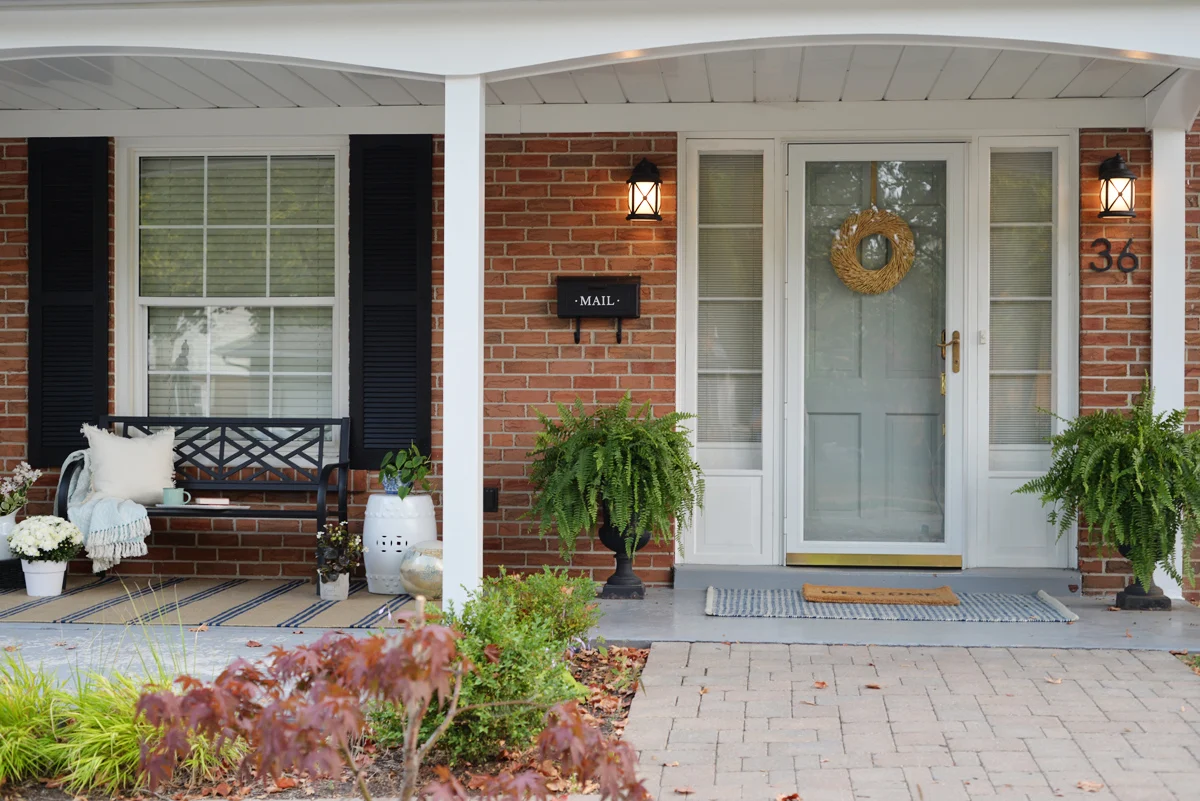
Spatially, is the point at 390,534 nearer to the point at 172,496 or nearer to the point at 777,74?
the point at 172,496

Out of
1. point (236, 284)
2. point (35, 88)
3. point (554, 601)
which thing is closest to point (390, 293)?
point (236, 284)

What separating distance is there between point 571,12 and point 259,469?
3.13 m

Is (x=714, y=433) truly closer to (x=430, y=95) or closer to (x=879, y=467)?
(x=879, y=467)

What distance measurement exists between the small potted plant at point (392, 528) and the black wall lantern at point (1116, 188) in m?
3.66

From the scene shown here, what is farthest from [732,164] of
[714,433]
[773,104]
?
[714,433]

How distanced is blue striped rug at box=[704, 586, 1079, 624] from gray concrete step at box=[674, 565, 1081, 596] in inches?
2.9

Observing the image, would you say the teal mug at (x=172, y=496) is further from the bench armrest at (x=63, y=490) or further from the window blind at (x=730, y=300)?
the window blind at (x=730, y=300)

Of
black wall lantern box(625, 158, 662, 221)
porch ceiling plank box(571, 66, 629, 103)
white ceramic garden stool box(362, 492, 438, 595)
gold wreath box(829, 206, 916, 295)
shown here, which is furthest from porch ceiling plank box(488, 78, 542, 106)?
white ceramic garden stool box(362, 492, 438, 595)

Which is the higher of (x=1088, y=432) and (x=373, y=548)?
(x=1088, y=432)

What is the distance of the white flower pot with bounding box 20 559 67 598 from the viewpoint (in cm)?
563

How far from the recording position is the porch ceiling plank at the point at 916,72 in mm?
5023

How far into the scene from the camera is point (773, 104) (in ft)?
19.2

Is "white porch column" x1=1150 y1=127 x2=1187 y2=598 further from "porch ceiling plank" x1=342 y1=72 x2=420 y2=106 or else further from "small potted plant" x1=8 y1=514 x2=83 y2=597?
"small potted plant" x1=8 y1=514 x2=83 y2=597

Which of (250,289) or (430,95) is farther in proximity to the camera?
(250,289)
